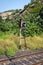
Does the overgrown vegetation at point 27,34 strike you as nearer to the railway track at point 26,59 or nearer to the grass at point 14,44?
the grass at point 14,44

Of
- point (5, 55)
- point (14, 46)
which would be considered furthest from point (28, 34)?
point (5, 55)

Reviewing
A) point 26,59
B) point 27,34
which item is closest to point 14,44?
point 26,59

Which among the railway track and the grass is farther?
the grass

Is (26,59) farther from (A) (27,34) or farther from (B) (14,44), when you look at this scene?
(A) (27,34)

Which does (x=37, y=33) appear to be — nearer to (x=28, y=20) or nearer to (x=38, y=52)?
(x=28, y=20)

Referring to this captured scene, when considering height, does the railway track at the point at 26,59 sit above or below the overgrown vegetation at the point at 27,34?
below

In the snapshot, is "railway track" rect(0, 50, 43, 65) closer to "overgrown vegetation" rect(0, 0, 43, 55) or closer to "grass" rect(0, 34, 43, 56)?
"grass" rect(0, 34, 43, 56)

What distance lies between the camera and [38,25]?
24891 mm

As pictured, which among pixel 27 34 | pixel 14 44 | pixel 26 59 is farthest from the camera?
pixel 27 34

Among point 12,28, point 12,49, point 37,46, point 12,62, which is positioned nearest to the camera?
point 12,62

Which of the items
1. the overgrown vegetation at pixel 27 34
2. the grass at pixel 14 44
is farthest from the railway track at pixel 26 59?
the overgrown vegetation at pixel 27 34

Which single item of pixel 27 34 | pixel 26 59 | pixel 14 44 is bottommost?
pixel 26 59

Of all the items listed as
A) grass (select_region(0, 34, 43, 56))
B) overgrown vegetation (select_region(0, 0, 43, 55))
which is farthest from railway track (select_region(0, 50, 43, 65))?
overgrown vegetation (select_region(0, 0, 43, 55))

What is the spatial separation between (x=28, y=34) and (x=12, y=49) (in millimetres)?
5489
